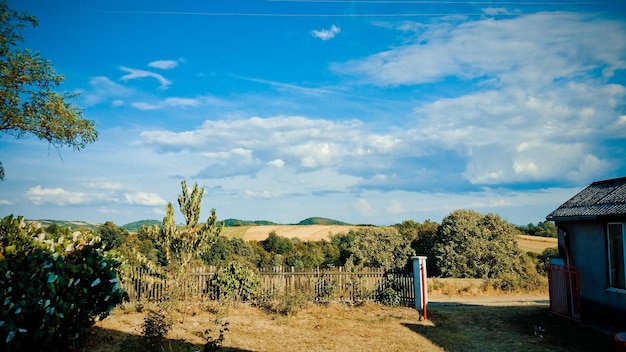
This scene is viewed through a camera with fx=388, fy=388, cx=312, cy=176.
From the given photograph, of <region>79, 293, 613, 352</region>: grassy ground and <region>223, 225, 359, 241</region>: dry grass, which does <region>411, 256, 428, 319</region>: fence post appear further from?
<region>223, 225, 359, 241</region>: dry grass

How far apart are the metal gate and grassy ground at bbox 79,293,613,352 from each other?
0.33 metres

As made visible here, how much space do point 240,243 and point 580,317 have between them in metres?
36.1

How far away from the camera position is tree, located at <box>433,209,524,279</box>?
26891mm

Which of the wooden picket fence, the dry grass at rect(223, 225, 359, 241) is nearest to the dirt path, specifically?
the wooden picket fence

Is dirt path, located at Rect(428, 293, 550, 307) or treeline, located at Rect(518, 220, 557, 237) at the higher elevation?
treeline, located at Rect(518, 220, 557, 237)

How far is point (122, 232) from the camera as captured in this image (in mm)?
43875

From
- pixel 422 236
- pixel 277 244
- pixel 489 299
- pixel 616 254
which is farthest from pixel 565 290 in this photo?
pixel 277 244

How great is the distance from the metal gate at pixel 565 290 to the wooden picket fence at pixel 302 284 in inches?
188

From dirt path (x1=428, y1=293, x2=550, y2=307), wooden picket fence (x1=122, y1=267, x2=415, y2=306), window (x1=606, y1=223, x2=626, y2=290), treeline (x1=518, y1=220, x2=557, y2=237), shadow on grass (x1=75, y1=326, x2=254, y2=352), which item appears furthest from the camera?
treeline (x1=518, y1=220, x2=557, y2=237)

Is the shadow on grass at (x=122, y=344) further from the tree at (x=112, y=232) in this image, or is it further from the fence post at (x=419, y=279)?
the tree at (x=112, y=232)

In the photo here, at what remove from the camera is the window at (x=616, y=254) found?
34.6 ft

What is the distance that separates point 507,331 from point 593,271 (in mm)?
3116

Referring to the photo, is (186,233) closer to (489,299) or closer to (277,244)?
(489,299)

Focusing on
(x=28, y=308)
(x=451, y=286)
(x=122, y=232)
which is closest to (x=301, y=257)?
(x=122, y=232)
